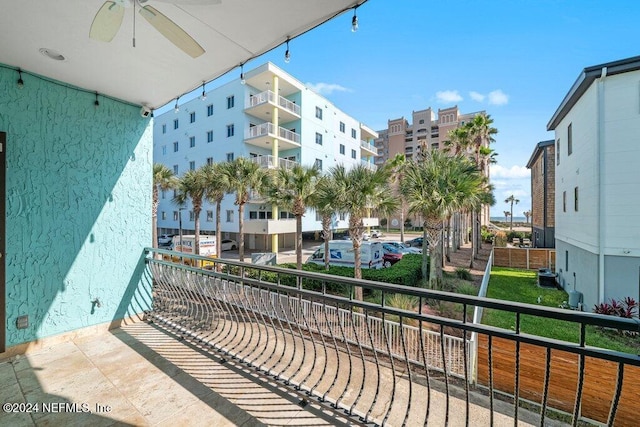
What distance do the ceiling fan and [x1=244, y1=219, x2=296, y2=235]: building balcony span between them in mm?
16700

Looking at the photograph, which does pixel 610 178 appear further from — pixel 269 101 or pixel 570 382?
pixel 269 101

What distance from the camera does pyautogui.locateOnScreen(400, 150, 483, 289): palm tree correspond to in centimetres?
985

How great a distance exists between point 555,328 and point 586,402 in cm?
477

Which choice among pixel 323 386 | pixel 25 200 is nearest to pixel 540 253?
pixel 323 386

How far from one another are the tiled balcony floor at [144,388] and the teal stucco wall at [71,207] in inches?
23.2

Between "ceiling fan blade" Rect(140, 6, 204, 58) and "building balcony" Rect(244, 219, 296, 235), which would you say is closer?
"ceiling fan blade" Rect(140, 6, 204, 58)

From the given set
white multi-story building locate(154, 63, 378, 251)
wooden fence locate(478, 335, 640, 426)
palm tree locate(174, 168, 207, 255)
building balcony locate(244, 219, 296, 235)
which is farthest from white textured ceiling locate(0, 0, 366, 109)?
building balcony locate(244, 219, 296, 235)

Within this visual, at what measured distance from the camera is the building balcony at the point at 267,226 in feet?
61.6

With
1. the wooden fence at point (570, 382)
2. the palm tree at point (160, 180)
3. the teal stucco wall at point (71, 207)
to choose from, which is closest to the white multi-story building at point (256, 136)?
the palm tree at point (160, 180)

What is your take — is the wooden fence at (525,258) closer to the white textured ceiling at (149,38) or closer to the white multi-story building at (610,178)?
the white multi-story building at (610,178)

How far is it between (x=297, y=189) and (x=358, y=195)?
3.82m

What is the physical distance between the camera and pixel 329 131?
2492 cm

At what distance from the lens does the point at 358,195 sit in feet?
29.9

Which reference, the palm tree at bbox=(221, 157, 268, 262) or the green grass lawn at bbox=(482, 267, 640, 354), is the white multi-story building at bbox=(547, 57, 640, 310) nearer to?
the green grass lawn at bbox=(482, 267, 640, 354)
